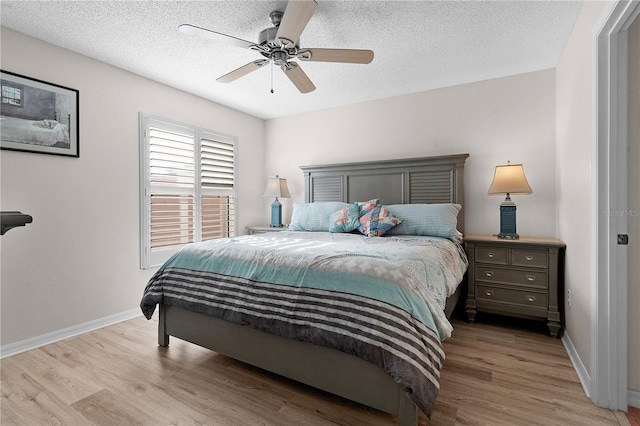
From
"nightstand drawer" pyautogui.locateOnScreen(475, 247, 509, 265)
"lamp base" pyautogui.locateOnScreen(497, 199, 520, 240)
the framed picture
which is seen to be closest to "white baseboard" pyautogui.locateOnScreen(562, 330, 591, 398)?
"nightstand drawer" pyautogui.locateOnScreen(475, 247, 509, 265)

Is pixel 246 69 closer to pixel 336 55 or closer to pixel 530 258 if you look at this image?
pixel 336 55

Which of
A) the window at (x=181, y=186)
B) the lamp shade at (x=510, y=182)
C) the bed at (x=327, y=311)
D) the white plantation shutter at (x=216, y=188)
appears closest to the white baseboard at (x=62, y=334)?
the window at (x=181, y=186)

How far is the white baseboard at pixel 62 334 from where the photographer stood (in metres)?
2.41

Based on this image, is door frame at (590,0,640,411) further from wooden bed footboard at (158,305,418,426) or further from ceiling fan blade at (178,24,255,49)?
ceiling fan blade at (178,24,255,49)

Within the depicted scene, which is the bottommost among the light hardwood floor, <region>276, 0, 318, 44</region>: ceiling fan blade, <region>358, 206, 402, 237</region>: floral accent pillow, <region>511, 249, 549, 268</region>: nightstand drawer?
the light hardwood floor

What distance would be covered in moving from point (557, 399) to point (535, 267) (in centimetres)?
124

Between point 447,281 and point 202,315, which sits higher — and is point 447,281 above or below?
above

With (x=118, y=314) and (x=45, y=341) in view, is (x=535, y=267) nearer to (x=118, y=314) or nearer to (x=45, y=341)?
(x=118, y=314)

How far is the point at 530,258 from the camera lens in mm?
2746

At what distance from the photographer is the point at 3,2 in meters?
2.15

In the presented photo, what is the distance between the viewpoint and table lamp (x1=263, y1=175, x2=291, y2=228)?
4477 mm

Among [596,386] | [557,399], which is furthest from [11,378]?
[596,386]

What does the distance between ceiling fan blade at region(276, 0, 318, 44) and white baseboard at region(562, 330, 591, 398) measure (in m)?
2.68

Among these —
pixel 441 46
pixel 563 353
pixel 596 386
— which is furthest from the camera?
pixel 441 46
